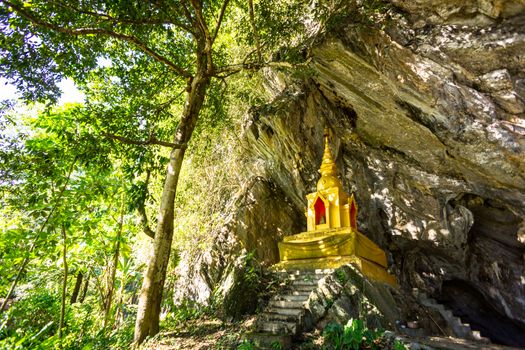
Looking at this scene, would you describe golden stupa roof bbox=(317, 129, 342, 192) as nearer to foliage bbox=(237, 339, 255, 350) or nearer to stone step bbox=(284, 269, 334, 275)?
stone step bbox=(284, 269, 334, 275)

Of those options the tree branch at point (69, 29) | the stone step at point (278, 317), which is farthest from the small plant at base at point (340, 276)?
the tree branch at point (69, 29)

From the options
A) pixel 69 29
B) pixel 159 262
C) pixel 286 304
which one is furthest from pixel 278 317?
pixel 69 29

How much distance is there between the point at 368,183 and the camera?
31.9ft

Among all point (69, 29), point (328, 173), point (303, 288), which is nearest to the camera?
point (69, 29)

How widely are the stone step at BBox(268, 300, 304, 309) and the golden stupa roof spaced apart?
4.11 meters

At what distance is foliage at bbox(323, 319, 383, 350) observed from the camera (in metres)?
3.59

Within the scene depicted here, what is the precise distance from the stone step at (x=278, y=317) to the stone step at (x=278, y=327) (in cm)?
11

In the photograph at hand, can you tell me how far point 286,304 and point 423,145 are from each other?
17.4 ft

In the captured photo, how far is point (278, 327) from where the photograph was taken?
4488 mm

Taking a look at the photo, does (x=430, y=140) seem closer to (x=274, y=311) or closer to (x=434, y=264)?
(x=434, y=264)

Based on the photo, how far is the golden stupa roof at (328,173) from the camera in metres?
8.85

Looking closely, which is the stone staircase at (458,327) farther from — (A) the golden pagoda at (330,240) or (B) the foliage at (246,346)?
(B) the foliage at (246,346)

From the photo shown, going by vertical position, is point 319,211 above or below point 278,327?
above

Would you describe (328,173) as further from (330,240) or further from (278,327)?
(278,327)
